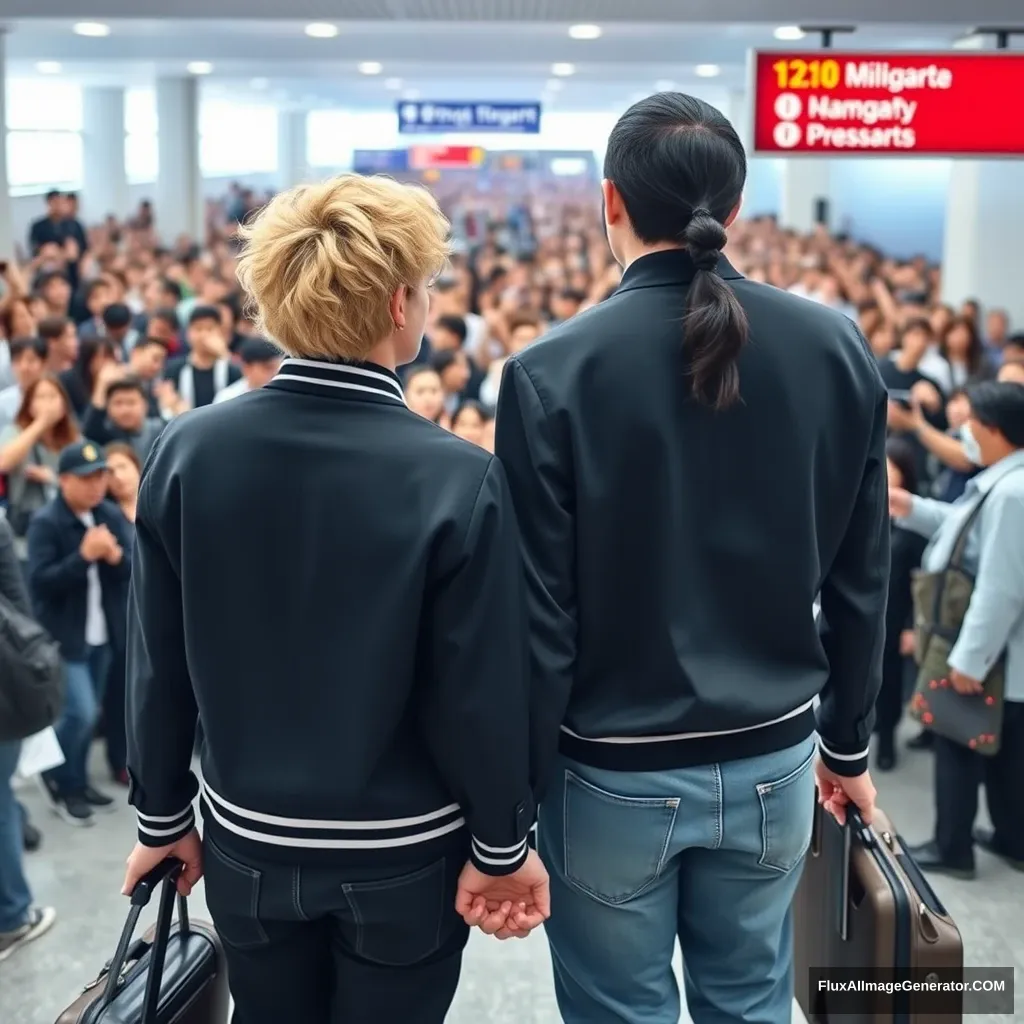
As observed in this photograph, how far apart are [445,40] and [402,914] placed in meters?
9.99

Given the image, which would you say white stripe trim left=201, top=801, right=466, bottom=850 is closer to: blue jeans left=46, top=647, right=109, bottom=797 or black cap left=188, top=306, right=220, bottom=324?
blue jeans left=46, top=647, right=109, bottom=797

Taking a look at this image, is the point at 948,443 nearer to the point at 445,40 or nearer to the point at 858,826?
the point at 858,826

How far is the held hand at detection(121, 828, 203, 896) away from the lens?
78.5 inches

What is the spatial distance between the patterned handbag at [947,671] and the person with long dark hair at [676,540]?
86.7 inches

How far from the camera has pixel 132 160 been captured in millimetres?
29000

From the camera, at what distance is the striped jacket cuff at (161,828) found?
6.47ft

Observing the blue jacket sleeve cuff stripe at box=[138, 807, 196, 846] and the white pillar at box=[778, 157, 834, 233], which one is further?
the white pillar at box=[778, 157, 834, 233]

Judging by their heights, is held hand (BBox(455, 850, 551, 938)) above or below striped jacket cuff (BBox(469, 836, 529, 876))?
below

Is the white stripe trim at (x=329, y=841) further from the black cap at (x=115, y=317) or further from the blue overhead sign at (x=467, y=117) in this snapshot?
the blue overhead sign at (x=467, y=117)

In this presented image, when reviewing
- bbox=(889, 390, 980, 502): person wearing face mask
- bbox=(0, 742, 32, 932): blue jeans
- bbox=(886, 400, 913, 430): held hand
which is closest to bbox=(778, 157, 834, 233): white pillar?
bbox=(889, 390, 980, 502): person wearing face mask

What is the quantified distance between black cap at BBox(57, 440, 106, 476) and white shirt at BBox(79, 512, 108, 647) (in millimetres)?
169

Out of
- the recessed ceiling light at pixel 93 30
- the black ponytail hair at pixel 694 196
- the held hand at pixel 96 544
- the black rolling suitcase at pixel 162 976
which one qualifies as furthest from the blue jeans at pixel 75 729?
the recessed ceiling light at pixel 93 30

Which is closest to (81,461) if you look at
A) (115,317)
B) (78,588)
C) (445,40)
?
(78,588)

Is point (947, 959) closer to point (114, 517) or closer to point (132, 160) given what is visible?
point (114, 517)
